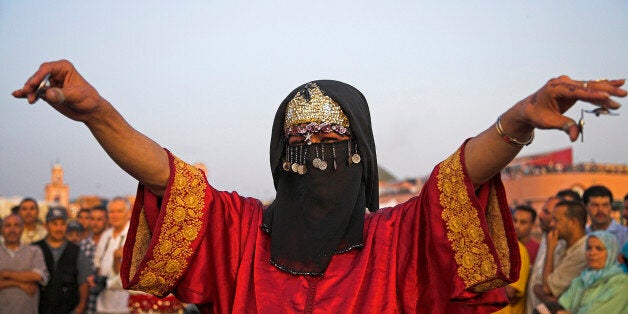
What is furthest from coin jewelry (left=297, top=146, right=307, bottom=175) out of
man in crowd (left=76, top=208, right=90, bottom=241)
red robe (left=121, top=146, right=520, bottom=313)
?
man in crowd (left=76, top=208, right=90, bottom=241)

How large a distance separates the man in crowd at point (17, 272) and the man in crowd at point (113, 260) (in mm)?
751

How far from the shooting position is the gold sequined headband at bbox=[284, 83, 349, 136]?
3.48 m

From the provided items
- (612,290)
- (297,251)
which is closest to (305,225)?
(297,251)

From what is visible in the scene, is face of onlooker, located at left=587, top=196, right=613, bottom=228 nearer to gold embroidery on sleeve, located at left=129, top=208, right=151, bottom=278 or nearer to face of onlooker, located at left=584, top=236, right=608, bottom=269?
face of onlooker, located at left=584, top=236, right=608, bottom=269

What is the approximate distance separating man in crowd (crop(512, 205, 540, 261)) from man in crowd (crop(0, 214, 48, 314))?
18.9ft

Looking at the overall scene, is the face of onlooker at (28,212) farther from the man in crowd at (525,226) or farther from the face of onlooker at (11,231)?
the man in crowd at (525,226)

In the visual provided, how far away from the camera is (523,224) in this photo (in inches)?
341

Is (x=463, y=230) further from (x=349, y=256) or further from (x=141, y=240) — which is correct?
(x=141, y=240)

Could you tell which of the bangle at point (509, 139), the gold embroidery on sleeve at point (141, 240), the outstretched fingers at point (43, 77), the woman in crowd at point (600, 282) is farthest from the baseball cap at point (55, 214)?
the bangle at point (509, 139)

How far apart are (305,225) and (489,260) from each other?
0.84m

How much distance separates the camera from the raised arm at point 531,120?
2.46m

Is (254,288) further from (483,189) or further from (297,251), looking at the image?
(483,189)

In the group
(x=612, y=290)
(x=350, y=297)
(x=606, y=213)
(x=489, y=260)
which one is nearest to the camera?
(x=489, y=260)

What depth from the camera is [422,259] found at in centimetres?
330
